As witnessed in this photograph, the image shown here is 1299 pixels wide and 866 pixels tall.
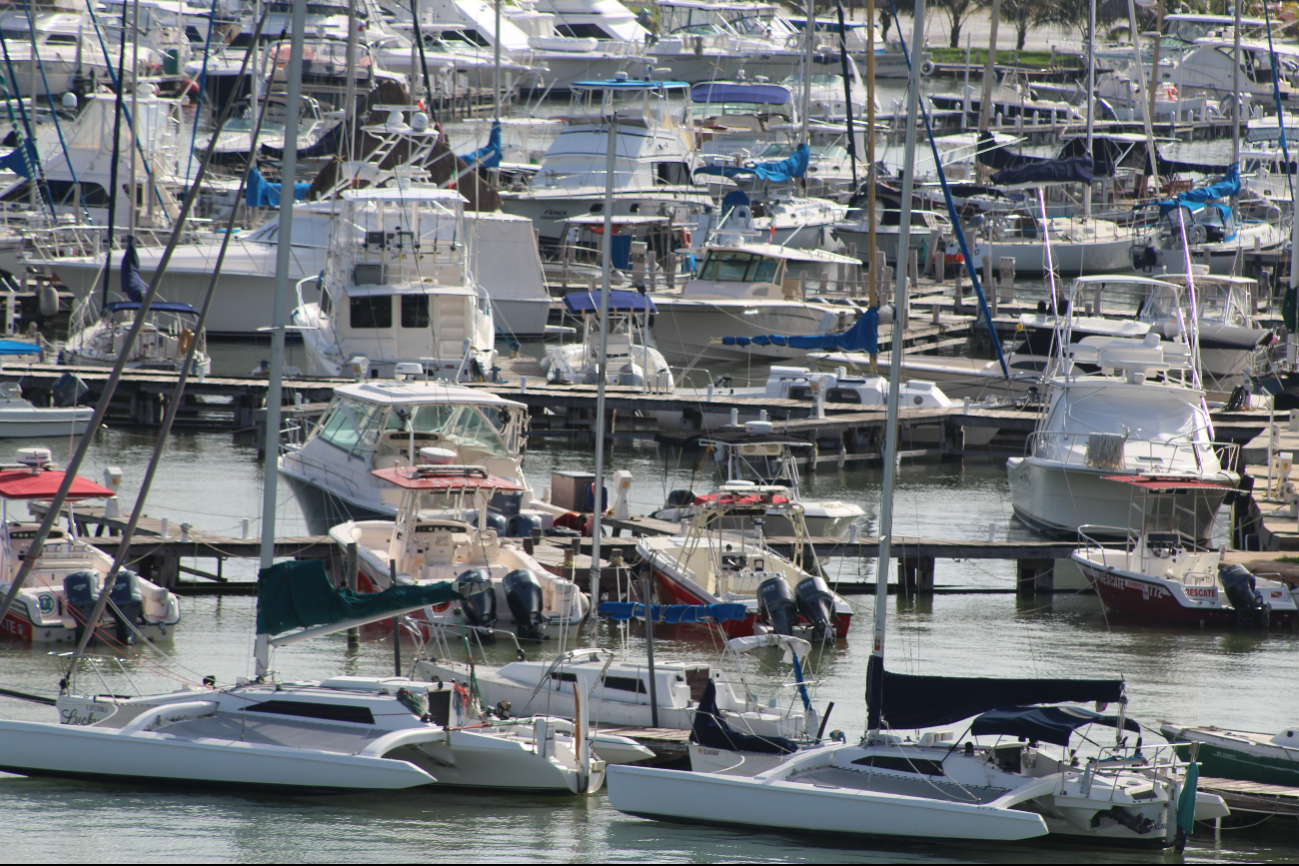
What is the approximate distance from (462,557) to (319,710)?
24.0 feet

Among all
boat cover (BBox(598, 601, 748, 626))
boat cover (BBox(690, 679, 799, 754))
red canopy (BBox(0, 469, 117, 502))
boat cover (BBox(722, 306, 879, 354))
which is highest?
boat cover (BBox(722, 306, 879, 354))

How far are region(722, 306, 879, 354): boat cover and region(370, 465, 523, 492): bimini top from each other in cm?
1255

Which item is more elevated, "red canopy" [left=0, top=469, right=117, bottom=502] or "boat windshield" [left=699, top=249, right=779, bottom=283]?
"boat windshield" [left=699, top=249, right=779, bottom=283]

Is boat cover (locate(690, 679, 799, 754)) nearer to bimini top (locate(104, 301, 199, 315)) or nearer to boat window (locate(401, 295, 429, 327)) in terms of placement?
boat window (locate(401, 295, 429, 327))

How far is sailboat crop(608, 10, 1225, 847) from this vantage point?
14773 millimetres

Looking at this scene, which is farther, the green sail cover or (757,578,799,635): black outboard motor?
(757,578,799,635): black outboard motor

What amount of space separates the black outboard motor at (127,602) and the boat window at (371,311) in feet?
48.1

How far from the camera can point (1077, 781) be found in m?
14.9

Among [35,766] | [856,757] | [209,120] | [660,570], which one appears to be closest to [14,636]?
[35,766]

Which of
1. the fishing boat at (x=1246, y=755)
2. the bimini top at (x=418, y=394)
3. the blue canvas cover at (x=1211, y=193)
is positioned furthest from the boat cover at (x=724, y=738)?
the blue canvas cover at (x=1211, y=193)

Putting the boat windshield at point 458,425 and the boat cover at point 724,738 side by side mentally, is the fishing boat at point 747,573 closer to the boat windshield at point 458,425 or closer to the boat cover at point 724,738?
the boat windshield at point 458,425

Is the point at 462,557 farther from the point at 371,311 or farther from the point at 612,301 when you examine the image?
the point at 612,301

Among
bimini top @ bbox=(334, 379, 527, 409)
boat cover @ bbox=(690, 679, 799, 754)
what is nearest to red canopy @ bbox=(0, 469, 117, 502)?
bimini top @ bbox=(334, 379, 527, 409)

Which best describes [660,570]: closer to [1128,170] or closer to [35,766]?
[35,766]
